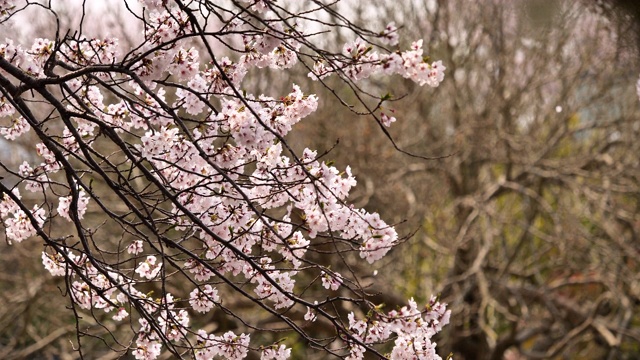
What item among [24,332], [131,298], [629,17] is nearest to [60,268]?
[131,298]

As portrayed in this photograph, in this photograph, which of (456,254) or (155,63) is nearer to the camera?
(155,63)

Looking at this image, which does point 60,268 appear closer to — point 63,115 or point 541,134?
point 63,115

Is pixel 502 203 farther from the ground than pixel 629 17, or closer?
farther from the ground

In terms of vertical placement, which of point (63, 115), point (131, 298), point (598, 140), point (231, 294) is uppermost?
point (598, 140)

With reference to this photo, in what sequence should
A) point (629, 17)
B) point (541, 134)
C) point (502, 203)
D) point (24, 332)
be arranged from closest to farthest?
1. point (629, 17)
2. point (24, 332)
3. point (541, 134)
4. point (502, 203)

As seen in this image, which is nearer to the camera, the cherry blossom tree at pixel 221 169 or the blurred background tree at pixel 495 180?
the cherry blossom tree at pixel 221 169

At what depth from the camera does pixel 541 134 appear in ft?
27.9

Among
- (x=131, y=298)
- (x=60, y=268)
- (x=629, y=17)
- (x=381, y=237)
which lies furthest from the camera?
(x=60, y=268)

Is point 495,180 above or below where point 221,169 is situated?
above

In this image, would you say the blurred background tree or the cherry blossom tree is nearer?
the cherry blossom tree

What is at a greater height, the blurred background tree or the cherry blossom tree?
the blurred background tree

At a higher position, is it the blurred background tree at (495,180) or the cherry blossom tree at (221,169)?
the blurred background tree at (495,180)

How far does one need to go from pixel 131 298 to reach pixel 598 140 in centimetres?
656

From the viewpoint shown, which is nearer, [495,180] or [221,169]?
[221,169]
